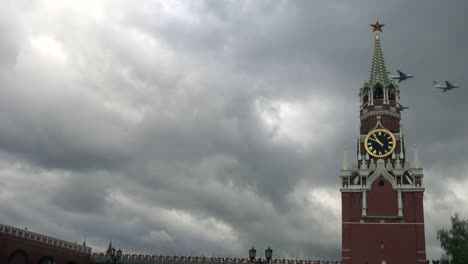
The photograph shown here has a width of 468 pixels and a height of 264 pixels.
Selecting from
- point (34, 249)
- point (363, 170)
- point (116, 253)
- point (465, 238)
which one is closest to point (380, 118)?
point (363, 170)

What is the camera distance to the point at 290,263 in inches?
2709

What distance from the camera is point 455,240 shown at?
58.8 metres

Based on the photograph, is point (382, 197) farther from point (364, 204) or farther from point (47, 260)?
point (47, 260)

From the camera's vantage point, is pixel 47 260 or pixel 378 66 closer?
pixel 47 260

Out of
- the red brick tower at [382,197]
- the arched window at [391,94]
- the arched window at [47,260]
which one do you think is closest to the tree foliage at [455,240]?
the red brick tower at [382,197]

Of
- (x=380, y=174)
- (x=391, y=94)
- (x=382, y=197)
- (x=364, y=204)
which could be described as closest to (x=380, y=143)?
(x=380, y=174)

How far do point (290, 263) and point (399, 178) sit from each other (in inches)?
743

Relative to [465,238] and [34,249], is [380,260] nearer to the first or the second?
[465,238]

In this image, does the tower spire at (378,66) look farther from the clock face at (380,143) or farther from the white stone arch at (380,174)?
the white stone arch at (380,174)

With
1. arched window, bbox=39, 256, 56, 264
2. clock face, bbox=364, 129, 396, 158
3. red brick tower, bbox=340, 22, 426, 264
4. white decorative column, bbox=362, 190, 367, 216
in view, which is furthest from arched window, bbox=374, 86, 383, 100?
arched window, bbox=39, 256, 56, 264

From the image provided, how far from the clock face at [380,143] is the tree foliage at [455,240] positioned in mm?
11616

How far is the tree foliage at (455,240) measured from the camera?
2271 inches

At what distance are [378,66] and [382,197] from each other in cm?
2087

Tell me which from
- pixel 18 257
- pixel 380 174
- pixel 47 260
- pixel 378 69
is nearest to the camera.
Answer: pixel 18 257
